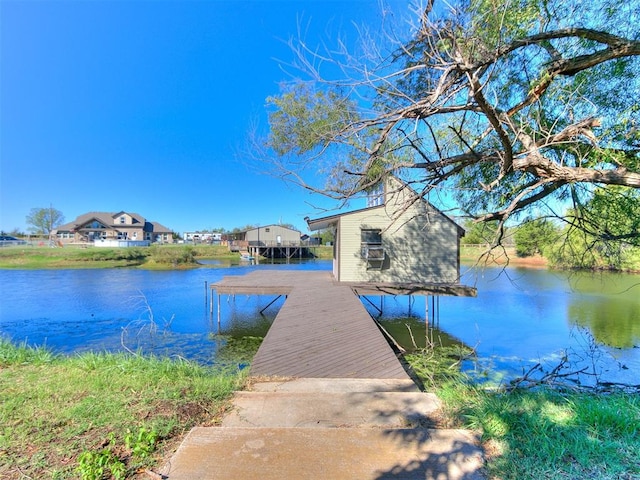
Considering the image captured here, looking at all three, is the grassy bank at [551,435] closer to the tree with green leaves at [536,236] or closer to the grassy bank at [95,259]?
the tree with green leaves at [536,236]

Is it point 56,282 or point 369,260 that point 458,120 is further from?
point 56,282

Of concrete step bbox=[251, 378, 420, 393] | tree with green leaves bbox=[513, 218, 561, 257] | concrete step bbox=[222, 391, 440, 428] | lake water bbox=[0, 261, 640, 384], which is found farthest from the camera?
lake water bbox=[0, 261, 640, 384]

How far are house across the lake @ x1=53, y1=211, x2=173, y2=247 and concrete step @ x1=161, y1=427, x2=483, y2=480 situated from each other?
53675 mm

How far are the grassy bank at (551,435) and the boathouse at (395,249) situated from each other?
9.70 metres

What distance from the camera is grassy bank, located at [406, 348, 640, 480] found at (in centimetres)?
173

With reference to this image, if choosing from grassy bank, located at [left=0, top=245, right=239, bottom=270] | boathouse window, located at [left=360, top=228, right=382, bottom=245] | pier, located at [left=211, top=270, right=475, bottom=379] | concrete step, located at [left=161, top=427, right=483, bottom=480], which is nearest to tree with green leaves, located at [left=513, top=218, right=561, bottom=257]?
pier, located at [left=211, top=270, right=475, bottom=379]

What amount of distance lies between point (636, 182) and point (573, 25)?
7.26ft

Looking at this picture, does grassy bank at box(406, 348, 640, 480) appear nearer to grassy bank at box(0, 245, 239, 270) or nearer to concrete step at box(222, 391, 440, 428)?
concrete step at box(222, 391, 440, 428)

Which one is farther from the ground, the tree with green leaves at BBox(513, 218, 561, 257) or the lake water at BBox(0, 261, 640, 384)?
the tree with green leaves at BBox(513, 218, 561, 257)

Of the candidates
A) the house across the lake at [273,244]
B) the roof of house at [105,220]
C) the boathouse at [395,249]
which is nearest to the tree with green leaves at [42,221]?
the roof of house at [105,220]

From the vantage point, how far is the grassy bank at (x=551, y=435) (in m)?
1.73

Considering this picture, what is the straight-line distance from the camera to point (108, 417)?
2.47 metres

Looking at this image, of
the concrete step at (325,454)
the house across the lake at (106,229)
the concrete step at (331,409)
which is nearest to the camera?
the concrete step at (325,454)

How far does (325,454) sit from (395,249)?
11.0m
